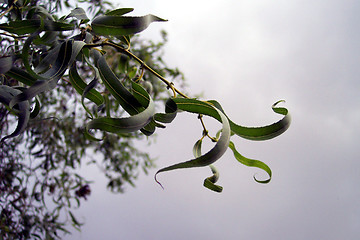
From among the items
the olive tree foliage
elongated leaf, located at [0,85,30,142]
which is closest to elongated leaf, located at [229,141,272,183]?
the olive tree foliage

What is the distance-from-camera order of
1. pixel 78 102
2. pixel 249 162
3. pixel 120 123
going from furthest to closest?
pixel 78 102
pixel 249 162
pixel 120 123

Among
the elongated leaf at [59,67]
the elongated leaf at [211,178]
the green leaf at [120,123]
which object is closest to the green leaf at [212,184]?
the elongated leaf at [211,178]

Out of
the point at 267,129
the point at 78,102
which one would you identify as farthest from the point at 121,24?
the point at 78,102

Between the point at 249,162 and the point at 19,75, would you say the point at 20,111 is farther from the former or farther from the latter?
the point at 249,162

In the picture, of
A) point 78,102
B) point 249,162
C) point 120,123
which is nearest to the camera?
point 120,123

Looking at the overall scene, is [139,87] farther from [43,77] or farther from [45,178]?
[45,178]

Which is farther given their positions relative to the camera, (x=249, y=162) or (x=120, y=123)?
(x=249, y=162)

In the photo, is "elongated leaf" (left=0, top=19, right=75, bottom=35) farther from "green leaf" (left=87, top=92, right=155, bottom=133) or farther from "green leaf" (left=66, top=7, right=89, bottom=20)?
"green leaf" (left=87, top=92, right=155, bottom=133)

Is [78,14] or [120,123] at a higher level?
[78,14]
